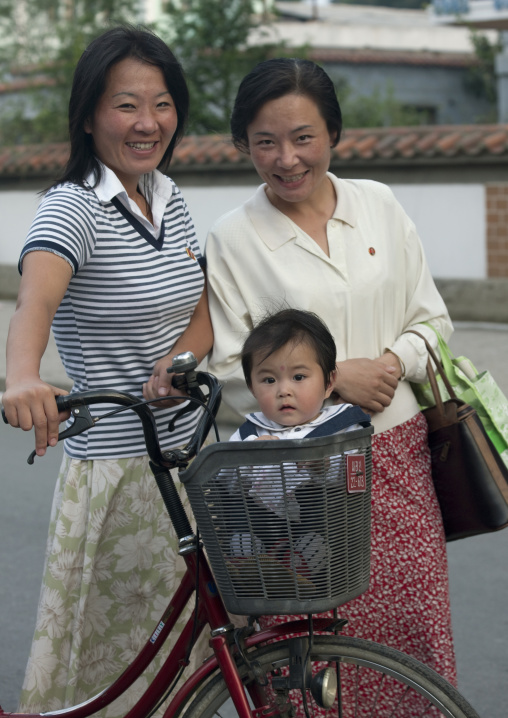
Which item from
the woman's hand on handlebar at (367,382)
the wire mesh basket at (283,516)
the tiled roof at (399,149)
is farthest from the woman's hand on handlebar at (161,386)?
the tiled roof at (399,149)

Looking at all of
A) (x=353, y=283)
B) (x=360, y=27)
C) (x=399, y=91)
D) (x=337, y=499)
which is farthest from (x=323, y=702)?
(x=360, y=27)

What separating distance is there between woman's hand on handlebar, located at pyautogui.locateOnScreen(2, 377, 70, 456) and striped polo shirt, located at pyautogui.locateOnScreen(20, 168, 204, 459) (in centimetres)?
43

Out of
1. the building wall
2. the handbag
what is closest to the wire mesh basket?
the handbag

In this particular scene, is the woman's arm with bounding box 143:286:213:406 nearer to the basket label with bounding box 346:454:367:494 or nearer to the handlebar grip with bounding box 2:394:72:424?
the handlebar grip with bounding box 2:394:72:424

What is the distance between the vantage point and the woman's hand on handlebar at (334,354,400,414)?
236cm

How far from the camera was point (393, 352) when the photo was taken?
8.04ft

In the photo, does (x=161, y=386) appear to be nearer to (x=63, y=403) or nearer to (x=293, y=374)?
(x=293, y=374)

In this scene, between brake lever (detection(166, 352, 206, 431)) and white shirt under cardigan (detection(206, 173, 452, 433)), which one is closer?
brake lever (detection(166, 352, 206, 431))

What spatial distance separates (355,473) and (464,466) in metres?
0.74

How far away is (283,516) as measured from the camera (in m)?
1.79

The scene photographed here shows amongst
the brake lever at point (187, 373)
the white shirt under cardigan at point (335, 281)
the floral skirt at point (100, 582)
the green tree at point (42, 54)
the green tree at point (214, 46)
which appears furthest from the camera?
the green tree at point (42, 54)

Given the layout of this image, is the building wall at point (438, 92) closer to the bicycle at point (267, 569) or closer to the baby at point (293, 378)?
the baby at point (293, 378)

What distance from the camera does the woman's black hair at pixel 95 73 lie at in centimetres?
236

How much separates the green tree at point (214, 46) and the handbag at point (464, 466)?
11357mm
